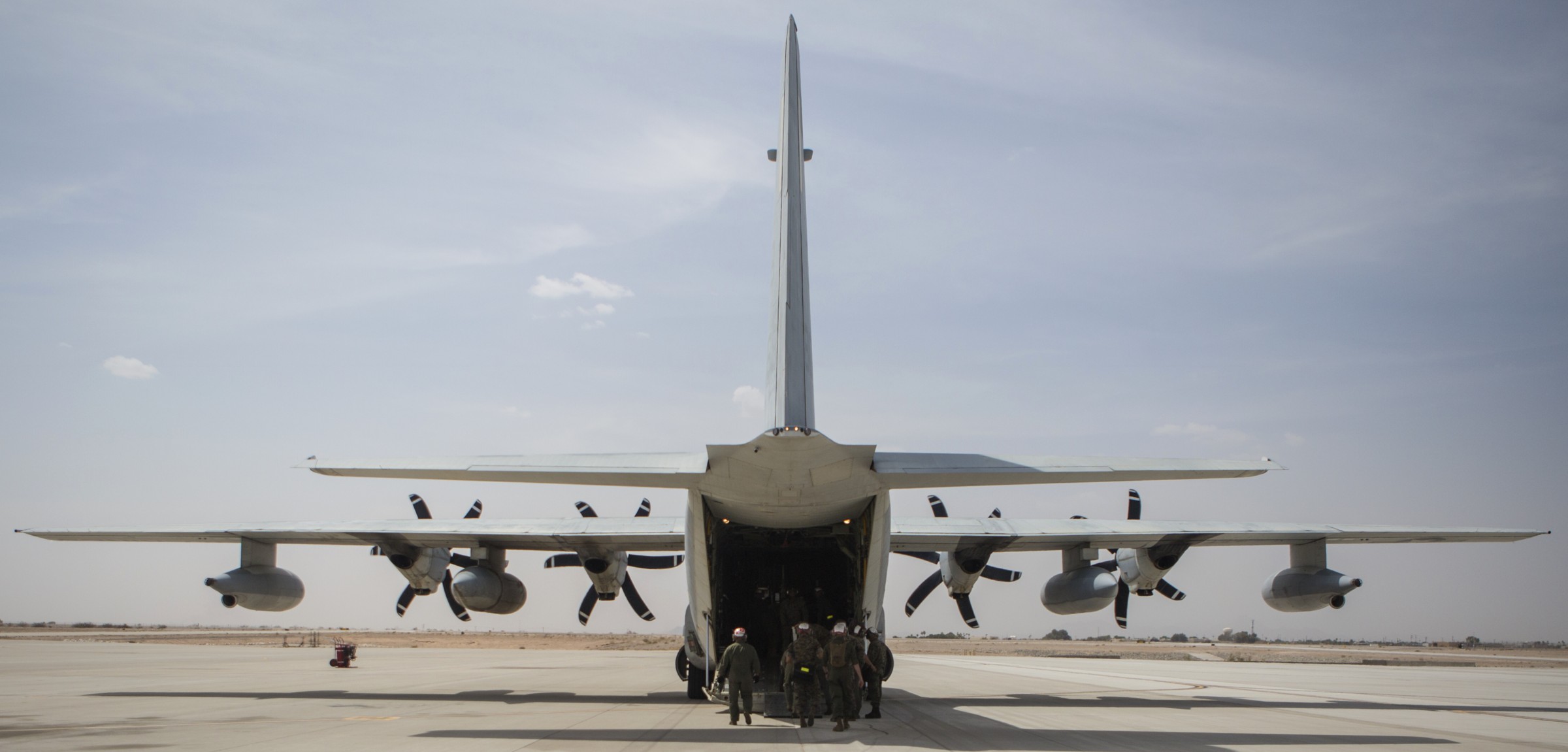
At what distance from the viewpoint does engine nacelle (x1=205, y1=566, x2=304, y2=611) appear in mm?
15453

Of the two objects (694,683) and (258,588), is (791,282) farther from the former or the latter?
(258,588)

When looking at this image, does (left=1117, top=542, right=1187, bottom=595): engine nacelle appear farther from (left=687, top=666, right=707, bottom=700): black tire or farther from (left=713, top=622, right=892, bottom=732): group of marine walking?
(left=687, top=666, right=707, bottom=700): black tire

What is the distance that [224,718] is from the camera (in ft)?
35.2

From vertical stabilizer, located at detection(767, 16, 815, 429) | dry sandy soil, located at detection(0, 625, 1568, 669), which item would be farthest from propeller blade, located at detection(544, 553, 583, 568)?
dry sandy soil, located at detection(0, 625, 1568, 669)

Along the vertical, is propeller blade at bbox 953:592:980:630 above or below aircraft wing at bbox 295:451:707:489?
below

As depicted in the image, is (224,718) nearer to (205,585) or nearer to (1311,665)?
(205,585)

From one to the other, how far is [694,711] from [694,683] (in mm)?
1543

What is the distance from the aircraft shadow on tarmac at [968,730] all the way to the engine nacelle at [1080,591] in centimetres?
161

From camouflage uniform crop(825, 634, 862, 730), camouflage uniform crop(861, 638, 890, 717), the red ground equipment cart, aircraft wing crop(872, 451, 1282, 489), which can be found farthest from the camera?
the red ground equipment cart

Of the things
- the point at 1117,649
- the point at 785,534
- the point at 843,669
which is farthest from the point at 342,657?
the point at 1117,649

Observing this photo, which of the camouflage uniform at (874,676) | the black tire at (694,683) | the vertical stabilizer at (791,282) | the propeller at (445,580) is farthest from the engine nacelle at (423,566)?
the vertical stabilizer at (791,282)

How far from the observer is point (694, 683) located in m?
14.0

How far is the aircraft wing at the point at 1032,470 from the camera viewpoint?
8.11 m

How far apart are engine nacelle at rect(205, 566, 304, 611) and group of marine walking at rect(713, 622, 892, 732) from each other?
9.14m
